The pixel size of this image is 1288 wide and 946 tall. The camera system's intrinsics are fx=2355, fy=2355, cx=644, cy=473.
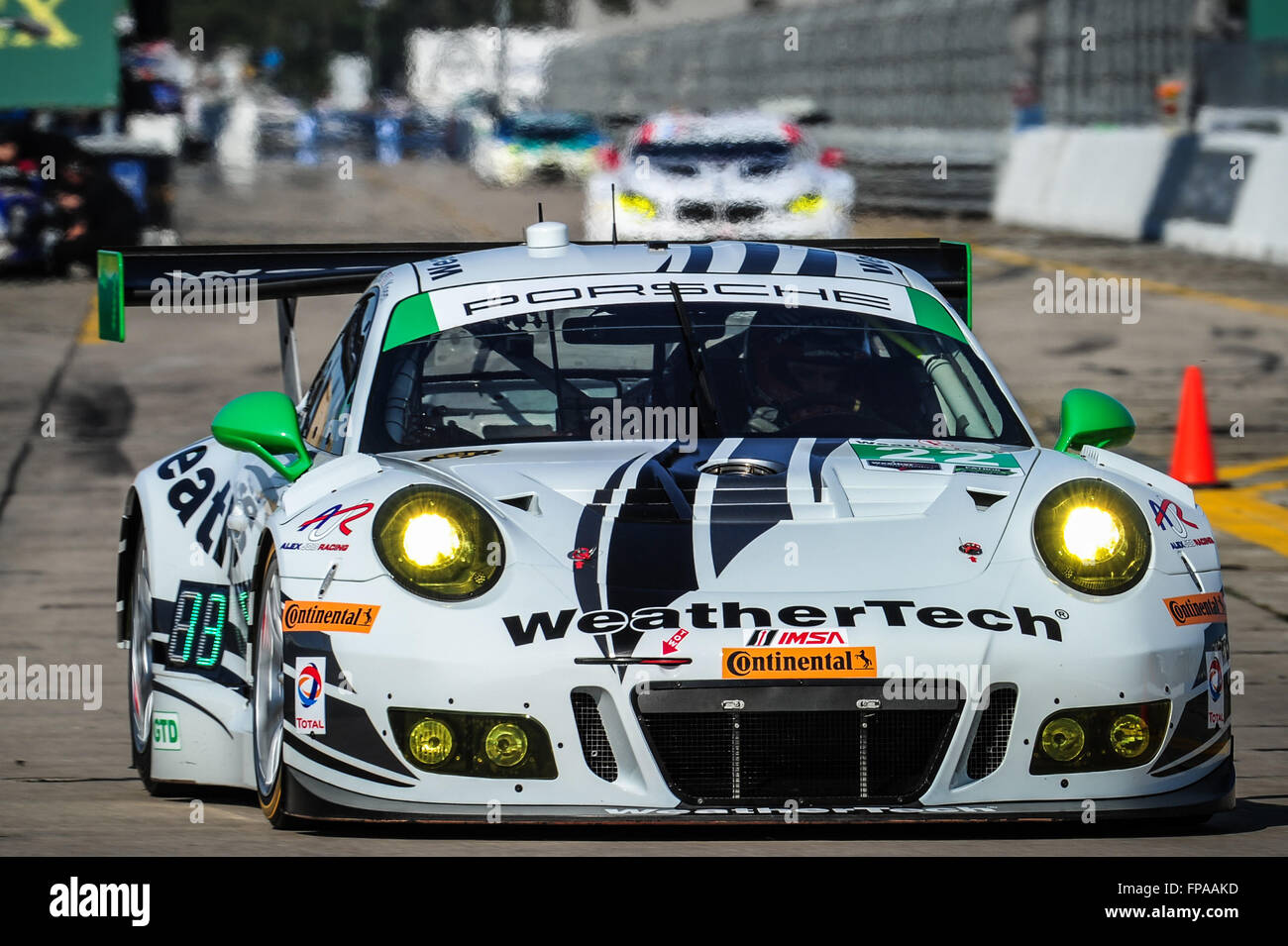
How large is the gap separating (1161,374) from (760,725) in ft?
40.3

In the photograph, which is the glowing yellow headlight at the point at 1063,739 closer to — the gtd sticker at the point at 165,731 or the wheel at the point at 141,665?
the gtd sticker at the point at 165,731

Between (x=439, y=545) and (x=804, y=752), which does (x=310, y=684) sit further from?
(x=804, y=752)

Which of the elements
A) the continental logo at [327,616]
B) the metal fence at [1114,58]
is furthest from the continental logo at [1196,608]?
the metal fence at [1114,58]

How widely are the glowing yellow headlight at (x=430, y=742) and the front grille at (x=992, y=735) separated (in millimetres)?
1025

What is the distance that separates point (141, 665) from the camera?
20.8 feet

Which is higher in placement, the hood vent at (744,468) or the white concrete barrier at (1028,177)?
the hood vent at (744,468)

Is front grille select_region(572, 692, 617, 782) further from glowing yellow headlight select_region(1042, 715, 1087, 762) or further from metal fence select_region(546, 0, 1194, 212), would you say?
metal fence select_region(546, 0, 1194, 212)

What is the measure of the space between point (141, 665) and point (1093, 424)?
2.61 meters

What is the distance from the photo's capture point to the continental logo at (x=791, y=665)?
4543mm

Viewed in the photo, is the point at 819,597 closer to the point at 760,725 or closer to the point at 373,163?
the point at 760,725

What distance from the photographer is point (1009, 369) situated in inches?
652

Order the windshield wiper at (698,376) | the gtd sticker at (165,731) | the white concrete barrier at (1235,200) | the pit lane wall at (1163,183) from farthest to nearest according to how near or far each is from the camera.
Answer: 1. the pit lane wall at (1163,183)
2. the white concrete barrier at (1235,200)
3. the gtd sticker at (165,731)
4. the windshield wiper at (698,376)
